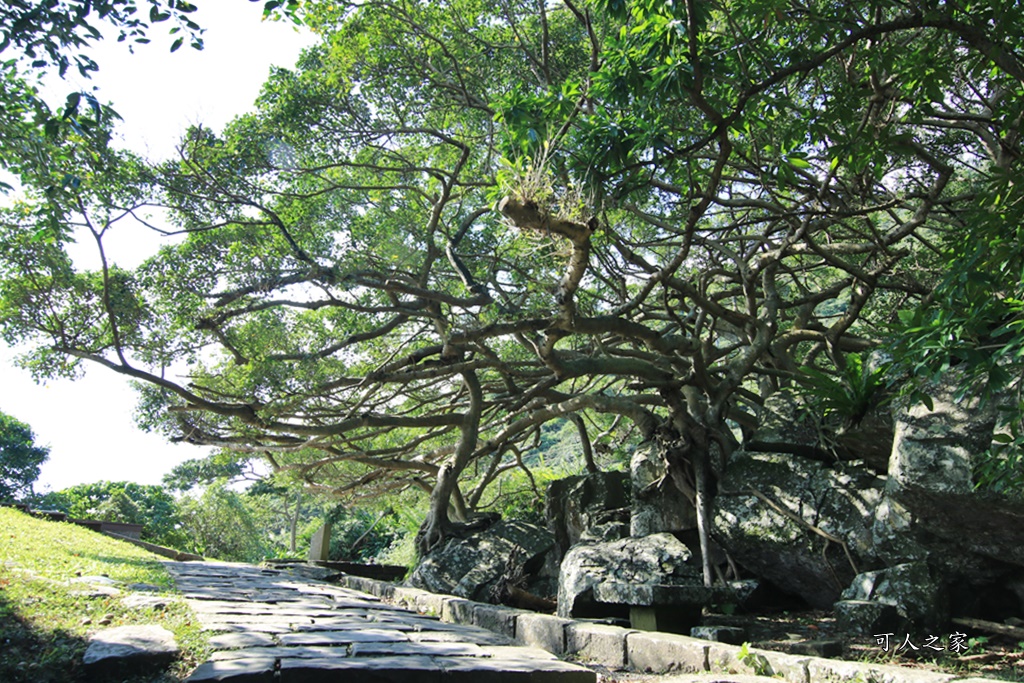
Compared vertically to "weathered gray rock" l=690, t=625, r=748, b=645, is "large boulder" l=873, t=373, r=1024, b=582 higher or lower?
higher

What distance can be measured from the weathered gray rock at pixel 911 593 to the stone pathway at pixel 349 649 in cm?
284

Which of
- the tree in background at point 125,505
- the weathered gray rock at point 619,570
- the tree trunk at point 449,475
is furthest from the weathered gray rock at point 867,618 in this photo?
the tree in background at point 125,505

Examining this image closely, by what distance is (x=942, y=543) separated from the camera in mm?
5535

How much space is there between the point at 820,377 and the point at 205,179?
7.62 metres

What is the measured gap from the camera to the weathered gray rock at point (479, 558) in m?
8.25

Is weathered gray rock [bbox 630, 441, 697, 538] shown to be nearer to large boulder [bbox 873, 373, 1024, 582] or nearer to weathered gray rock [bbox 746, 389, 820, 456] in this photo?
weathered gray rock [bbox 746, 389, 820, 456]

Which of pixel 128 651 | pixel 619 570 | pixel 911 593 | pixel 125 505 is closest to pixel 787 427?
pixel 911 593

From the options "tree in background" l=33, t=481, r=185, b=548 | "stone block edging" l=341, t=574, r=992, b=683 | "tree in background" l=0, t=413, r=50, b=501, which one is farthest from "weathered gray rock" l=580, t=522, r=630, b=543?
"tree in background" l=0, t=413, r=50, b=501

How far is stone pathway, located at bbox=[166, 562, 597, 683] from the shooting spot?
3084mm

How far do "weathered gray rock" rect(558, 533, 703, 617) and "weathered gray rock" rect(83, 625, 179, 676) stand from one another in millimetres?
3453

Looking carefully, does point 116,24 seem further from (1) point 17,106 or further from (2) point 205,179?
(2) point 205,179

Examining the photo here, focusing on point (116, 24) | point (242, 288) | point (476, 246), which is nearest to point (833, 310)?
point (476, 246)

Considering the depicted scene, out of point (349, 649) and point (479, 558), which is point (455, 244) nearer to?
point (479, 558)

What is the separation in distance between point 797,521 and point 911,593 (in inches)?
57.3
